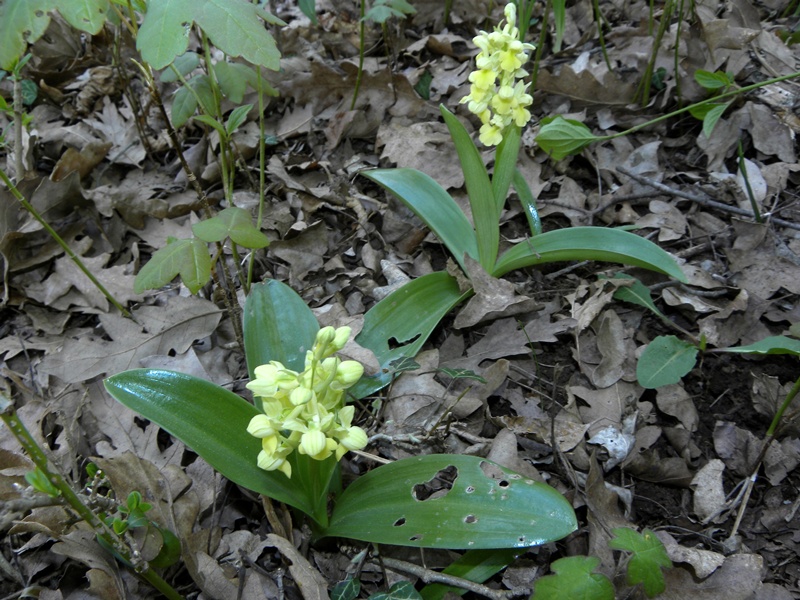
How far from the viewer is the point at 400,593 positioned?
124 cm

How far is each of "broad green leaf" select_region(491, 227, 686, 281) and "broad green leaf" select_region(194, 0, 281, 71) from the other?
1012mm

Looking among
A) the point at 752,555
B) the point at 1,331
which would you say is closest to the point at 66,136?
the point at 1,331

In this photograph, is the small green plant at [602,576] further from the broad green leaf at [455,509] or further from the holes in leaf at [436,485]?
the holes in leaf at [436,485]

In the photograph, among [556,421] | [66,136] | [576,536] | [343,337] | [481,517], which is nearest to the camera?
[343,337]

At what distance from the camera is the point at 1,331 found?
6.72 ft

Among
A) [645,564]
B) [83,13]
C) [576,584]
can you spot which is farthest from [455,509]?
[83,13]

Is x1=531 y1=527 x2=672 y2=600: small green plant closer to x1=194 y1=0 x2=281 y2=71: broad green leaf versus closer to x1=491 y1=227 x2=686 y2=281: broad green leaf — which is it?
x1=491 y1=227 x2=686 y2=281: broad green leaf

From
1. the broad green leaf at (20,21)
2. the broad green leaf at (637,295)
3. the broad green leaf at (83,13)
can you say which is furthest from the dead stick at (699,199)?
the broad green leaf at (20,21)

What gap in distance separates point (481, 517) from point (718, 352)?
3.33 feet

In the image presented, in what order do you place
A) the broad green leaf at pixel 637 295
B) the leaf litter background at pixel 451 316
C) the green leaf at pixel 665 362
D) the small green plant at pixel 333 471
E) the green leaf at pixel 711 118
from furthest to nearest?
the green leaf at pixel 711 118
the broad green leaf at pixel 637 295
the green leaf at pixel 665 362
the leaf litter background at pixel 451 316
the small green plant at pixel 333 471

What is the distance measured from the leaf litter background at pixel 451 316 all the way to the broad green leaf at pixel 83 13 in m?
0.94

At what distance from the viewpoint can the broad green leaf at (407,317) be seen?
173cm

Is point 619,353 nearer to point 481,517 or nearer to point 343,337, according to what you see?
point 481,517

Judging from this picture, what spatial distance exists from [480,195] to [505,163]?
0.47 ft
